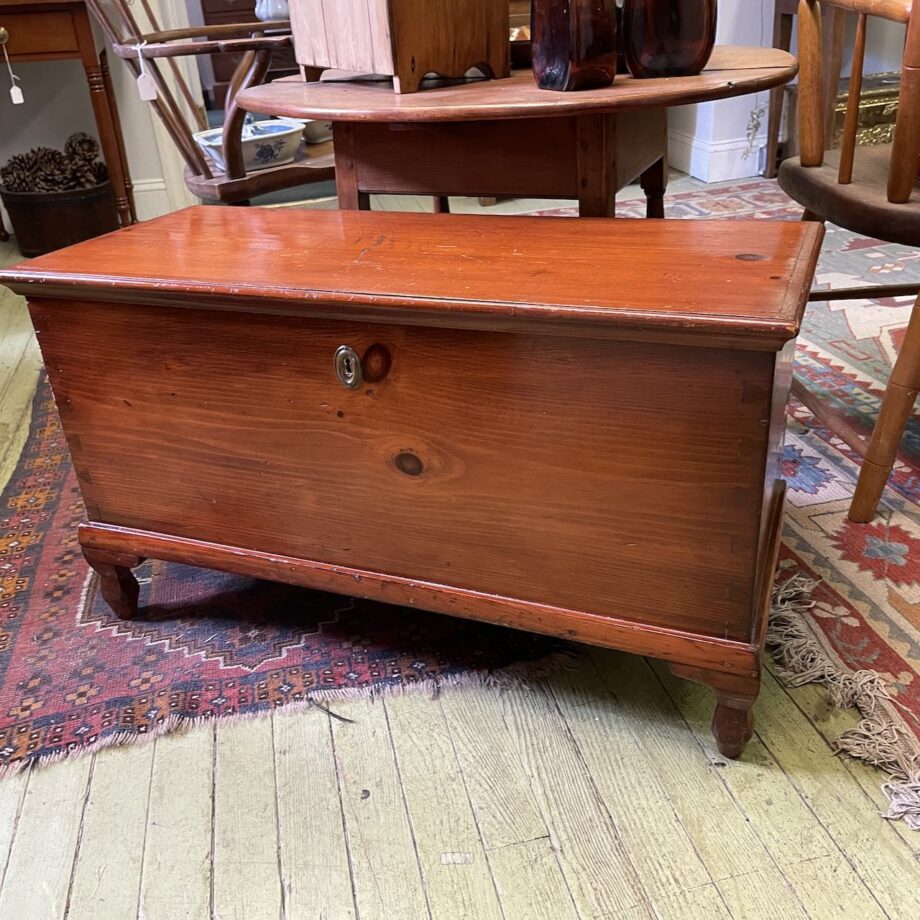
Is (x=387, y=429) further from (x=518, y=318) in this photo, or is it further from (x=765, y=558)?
(x=765, y=558)

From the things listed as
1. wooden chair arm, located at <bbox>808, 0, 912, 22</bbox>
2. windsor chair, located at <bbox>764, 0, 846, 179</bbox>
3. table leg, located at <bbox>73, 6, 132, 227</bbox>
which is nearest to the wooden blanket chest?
wooden chair arm, located at <bbox>808, 0, 912, 22</bbox>

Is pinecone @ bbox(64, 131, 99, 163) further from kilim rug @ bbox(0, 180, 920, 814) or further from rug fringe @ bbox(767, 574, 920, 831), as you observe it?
rug fringe @ bbox(767, 574, 920, 831)

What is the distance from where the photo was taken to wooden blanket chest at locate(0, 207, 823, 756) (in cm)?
88

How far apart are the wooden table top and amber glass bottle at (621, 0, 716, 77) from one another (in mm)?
29

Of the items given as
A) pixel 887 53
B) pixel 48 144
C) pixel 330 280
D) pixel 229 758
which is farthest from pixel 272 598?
pixel 887 53

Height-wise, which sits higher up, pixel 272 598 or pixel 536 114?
pixel 536 114

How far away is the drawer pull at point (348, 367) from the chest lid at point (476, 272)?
5 centimetres

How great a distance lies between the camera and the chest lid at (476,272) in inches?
33.0

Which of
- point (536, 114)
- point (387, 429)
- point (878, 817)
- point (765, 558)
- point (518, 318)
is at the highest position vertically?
point (536, 114)

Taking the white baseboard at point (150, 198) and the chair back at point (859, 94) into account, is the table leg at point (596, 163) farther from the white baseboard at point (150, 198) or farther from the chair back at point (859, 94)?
the white baseboard at point (150, 198)

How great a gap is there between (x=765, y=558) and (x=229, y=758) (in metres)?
0.68

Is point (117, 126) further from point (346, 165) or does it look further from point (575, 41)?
point (575, 41)

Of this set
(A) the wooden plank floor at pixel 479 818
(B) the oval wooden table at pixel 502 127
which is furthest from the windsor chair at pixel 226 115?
(A) the wooden plank floor at pixel 479 818

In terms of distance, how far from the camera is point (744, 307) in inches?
31.9
